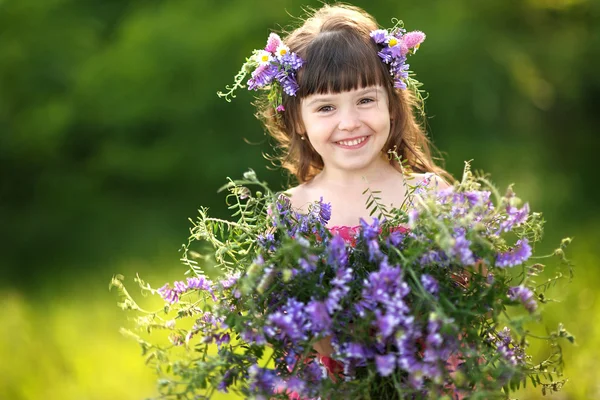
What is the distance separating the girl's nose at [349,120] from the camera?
3283 mm

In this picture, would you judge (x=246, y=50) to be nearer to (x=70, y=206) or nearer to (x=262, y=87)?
(x=70, y=206)

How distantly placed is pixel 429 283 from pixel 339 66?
1.18 metres

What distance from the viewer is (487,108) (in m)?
14.7

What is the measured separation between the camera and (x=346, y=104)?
3314 mm

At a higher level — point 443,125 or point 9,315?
point 443,125

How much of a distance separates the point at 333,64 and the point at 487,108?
1174cm

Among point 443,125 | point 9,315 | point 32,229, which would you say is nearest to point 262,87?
point 9,315

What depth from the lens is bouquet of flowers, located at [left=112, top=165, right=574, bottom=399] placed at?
2.35 metres

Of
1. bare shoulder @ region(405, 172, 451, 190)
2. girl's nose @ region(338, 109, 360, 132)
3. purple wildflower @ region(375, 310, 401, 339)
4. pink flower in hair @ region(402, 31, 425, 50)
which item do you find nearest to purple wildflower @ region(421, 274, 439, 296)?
purple wildflower @ region(375, 310, 401, 339)

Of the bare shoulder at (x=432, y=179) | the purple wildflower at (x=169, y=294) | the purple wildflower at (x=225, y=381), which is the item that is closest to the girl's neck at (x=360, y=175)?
the bare shoulder at (x=432, y=179)

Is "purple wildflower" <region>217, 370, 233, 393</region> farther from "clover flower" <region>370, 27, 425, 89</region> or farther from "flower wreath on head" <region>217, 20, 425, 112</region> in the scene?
"clover flower" <region>370, 27, 425, 89</region>

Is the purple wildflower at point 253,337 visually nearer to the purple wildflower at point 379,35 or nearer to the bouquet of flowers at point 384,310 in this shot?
the bouquet of flowers at point 384,310

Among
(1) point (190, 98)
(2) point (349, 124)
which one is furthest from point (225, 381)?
(1) point (190, 98)

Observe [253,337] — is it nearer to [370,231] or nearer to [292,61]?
[370,231]
